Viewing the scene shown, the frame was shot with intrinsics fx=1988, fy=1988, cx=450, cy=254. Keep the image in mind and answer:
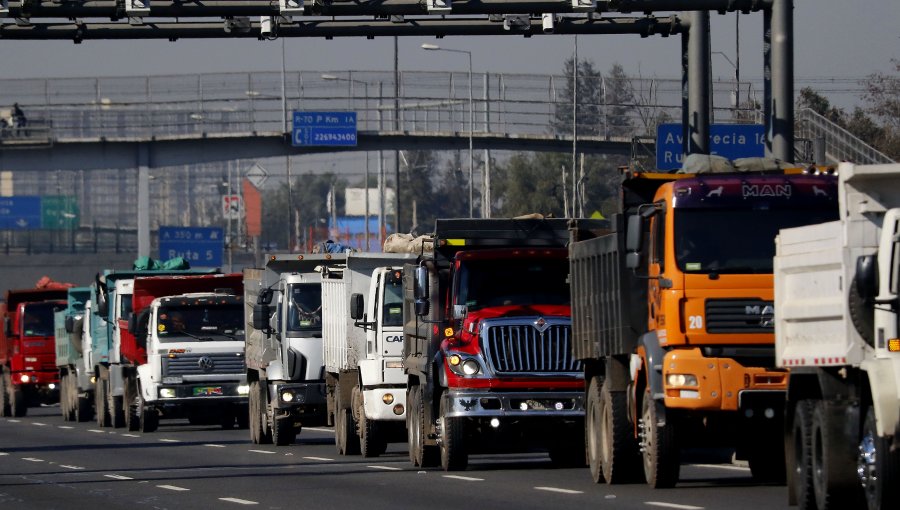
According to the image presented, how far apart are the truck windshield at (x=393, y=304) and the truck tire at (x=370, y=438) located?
50.7 inches

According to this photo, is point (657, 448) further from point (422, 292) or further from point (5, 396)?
point (5, 396)

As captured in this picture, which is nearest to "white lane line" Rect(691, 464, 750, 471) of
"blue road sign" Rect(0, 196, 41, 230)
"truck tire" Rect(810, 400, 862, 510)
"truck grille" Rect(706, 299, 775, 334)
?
"truck grille" Rect(706, 299, 775, 334)

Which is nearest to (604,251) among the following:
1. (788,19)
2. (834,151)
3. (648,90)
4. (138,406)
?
(788,19)

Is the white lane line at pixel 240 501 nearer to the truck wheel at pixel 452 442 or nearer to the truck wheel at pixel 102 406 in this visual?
the truck wheel at pixel 452 442

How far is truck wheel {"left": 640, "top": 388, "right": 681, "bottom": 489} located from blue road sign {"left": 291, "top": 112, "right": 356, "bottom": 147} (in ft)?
158

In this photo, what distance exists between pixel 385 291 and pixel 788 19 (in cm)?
684

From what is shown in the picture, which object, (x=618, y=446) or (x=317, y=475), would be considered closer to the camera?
(x=618, y=446)

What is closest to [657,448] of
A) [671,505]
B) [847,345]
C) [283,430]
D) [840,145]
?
[671,505]

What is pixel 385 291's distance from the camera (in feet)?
84.2

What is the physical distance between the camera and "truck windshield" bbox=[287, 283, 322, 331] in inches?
1175

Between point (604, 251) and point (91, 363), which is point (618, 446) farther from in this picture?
point (91, 363)

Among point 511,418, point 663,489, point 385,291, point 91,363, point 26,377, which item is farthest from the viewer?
point 26,377

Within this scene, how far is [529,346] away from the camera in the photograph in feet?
72.3

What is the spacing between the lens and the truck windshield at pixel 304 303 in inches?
1175
